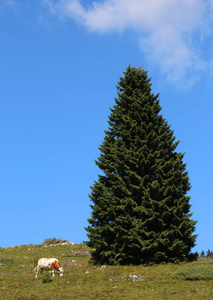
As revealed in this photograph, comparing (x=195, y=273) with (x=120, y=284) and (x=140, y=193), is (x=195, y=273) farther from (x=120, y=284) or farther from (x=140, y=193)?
(x=140, y=193)

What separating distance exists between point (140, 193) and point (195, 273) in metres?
9.85

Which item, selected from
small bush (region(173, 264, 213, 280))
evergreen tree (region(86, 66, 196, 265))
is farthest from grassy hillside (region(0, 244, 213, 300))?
evergreen tree (region(86, 66, 196, 265))

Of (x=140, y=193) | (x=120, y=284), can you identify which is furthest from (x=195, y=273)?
(x=140, y=193)

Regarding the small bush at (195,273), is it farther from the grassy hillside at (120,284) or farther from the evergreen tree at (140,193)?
the evergreen tree at (140,193)

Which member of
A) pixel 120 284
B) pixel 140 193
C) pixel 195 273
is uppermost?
pixel 140 193

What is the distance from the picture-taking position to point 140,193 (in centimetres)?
3048

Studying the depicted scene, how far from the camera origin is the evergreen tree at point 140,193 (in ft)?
94.6

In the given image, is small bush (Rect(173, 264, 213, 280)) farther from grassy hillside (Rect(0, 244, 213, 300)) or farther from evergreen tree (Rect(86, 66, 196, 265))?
evergreen tree (Rect(86, 66, 196, 265))

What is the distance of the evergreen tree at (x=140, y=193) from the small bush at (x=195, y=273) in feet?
16.3

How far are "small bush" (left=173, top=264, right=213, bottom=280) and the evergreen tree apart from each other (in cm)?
497

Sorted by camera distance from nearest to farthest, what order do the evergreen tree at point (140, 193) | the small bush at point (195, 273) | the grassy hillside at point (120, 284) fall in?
the grassy hillside at point (120, 284) < the small bush at point (195, 273) < the evergreen tree at point (140, 193)

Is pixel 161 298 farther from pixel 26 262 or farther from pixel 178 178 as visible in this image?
pixel 26 262

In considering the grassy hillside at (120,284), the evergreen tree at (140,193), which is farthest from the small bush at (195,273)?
the evergreen tree at (140,193)

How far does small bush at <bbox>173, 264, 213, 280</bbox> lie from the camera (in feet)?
71.9
